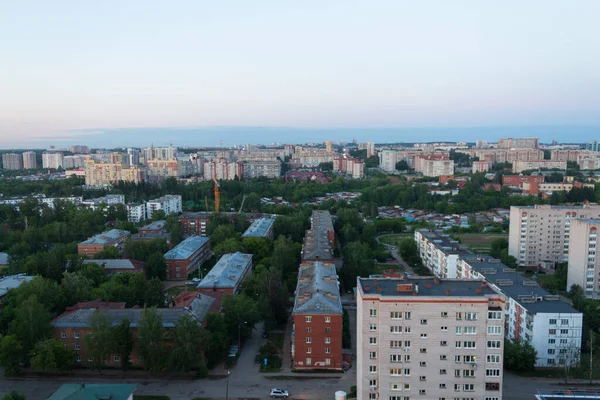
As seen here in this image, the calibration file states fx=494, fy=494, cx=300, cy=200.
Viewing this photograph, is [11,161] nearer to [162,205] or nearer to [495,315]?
[162,205]

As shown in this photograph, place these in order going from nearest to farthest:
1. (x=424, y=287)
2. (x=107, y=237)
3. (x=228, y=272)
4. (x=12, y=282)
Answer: (x=424, y=287) → (x=12, y=282) → (x=228, y=272) → (x=107, y=237)

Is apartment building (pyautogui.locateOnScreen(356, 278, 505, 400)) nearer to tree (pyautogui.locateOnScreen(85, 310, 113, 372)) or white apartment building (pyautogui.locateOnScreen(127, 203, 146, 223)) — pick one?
tree (pyautogui.locateOnScreen(85, 310, 113, 372))

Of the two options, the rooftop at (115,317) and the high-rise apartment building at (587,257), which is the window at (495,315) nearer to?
the rooftop at (115,317)

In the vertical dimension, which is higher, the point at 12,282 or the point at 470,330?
the point at 470,330

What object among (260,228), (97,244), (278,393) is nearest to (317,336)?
(278,393)

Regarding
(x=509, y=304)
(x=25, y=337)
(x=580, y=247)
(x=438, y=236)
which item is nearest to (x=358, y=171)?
(x=438, y=236)
